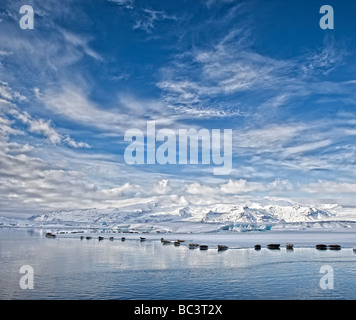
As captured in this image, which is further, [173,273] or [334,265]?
[334,265]

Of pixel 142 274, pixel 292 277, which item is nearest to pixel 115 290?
pixel 142 274

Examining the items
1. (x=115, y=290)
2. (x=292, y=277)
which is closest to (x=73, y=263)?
(x=115, y=290)

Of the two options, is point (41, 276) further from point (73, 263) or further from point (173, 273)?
point (173, 273)

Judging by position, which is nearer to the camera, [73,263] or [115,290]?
[115,290]

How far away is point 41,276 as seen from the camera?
36000 mm

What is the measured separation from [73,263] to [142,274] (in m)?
14.5

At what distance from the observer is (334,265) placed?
45188mm

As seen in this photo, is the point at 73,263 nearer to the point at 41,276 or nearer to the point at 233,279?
the point at 41,276
